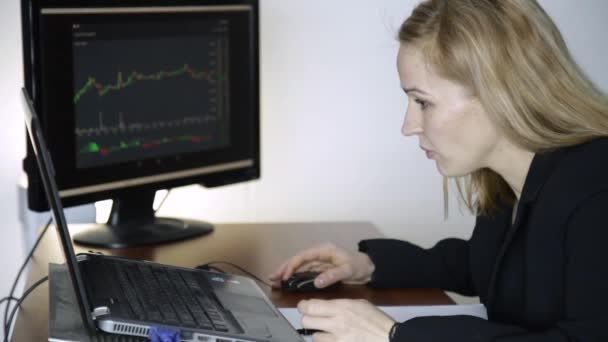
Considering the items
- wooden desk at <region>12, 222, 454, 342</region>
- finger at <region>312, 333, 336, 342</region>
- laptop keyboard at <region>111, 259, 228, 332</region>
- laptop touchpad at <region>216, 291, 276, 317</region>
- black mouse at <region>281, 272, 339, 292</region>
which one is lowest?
wooden desk at <region>12, 222, 454, 342</region>

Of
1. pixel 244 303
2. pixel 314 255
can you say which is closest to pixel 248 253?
pixel 314 255

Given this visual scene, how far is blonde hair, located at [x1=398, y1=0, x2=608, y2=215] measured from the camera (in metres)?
1.34

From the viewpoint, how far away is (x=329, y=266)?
169 cm

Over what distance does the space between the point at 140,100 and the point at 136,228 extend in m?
0.26

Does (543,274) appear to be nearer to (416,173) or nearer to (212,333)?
(212,333)

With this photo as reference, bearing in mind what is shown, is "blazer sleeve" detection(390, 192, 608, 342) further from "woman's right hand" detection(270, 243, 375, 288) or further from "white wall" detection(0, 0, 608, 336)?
"white wall" detection(0, 0, 608, 336)

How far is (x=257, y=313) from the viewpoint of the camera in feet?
4.31

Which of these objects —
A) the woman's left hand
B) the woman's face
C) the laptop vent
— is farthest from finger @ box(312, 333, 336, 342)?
the woman's face

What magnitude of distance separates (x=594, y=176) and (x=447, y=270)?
0.45m

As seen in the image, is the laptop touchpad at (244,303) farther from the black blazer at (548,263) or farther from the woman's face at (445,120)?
the woman's face at (445,120)

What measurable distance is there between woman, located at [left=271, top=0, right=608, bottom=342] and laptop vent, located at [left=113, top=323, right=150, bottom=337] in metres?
0.22

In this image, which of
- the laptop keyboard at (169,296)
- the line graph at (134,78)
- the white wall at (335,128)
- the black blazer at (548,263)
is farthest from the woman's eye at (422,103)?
the white wall at (335,128)

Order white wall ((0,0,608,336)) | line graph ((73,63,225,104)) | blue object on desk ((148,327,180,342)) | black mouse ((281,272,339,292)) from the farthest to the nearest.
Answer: white wall ((0,0,608,336)) < line graph ((73,63,225,104)) < black mouse ((281,272,339,292)) < blue object on desk ((148,327,180,342))

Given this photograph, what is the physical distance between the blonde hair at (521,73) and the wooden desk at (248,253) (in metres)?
0.35
